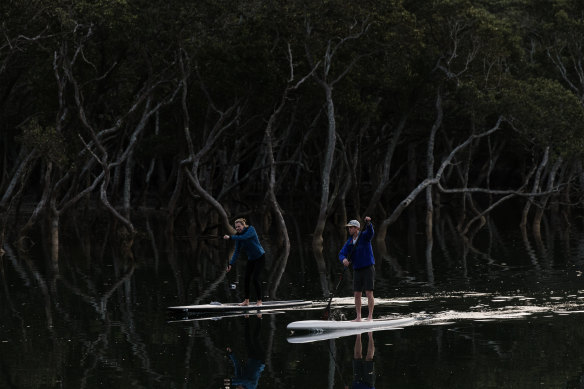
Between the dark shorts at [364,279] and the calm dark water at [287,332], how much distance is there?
0.95 metres

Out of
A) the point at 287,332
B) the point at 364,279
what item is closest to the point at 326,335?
the point at 287,332

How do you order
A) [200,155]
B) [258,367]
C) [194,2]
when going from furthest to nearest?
1. [200,155]
2. [194,2]
3. [258,367]

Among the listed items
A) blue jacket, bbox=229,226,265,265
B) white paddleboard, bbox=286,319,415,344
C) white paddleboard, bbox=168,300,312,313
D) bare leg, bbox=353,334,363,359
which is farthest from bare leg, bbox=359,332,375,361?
blue jacket, bbox=229,226,265,265

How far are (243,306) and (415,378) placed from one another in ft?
23.5

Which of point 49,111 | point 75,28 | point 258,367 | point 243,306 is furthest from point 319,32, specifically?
point 258,367

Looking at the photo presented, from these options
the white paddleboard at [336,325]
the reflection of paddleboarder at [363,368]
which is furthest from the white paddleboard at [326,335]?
the reflection of paddleboarder at [363,368]

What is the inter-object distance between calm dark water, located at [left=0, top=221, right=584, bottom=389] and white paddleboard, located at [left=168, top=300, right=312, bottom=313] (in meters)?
0.34

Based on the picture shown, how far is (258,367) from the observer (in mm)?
14297

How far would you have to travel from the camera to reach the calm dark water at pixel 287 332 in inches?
538

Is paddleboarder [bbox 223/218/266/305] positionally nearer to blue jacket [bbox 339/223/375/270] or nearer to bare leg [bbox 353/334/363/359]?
blue jacket [bbox 339/223/375/270]

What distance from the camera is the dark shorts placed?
17781 mm

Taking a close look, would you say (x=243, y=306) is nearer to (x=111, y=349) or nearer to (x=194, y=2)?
(x=111, y=349)

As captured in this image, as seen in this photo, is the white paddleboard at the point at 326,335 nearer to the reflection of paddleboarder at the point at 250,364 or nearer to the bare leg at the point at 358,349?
the bare leg at the point at 358,349

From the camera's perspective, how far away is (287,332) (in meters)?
17.5
